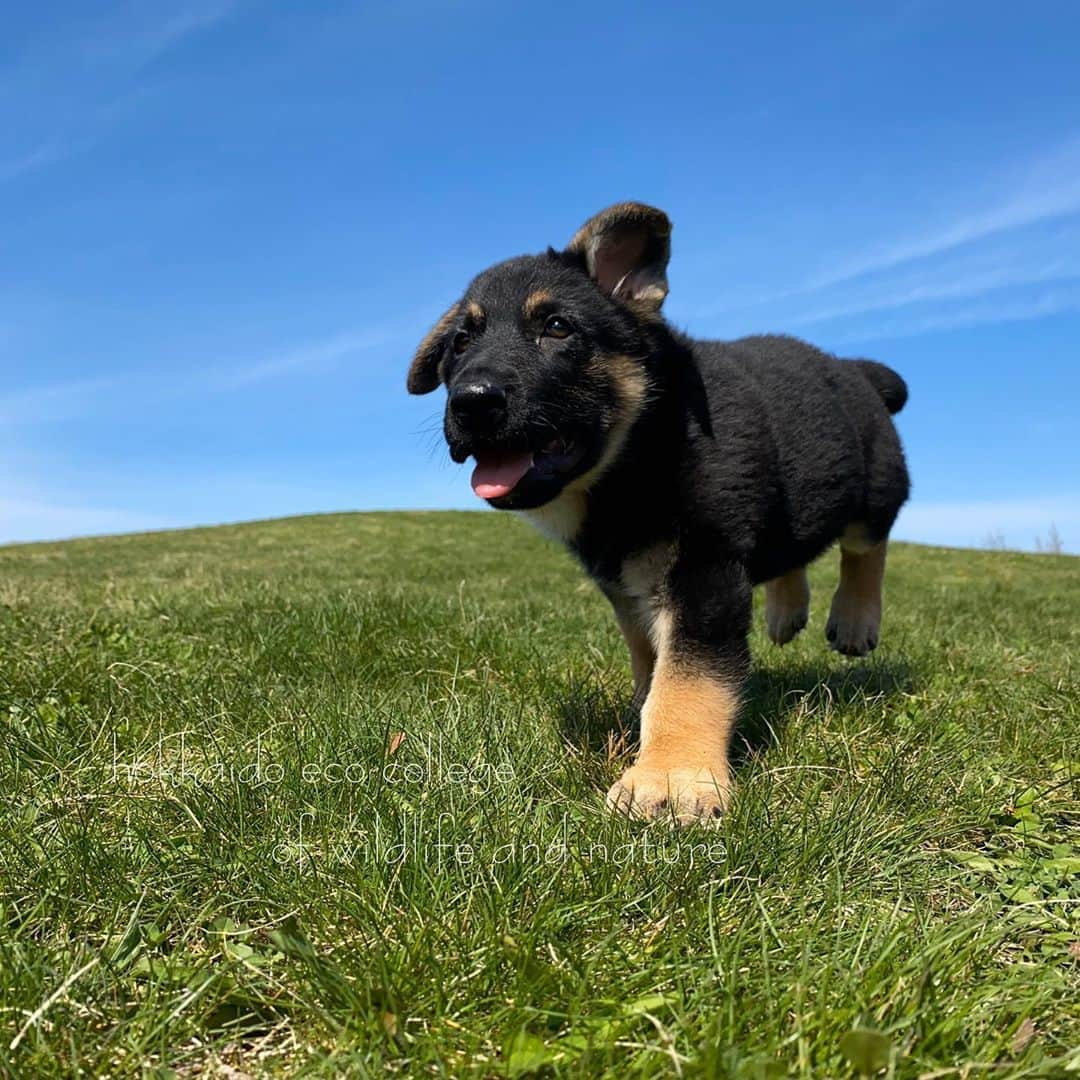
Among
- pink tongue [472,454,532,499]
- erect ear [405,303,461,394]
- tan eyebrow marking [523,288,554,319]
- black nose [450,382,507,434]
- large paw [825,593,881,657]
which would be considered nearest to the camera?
black nose [450,382,507,434]

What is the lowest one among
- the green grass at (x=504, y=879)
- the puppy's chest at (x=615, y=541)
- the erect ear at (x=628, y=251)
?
the green grass at (x=504, y=879)

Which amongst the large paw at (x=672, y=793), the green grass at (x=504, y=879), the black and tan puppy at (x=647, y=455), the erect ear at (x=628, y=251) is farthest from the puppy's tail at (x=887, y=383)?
the large paw at (x=672, y=793)

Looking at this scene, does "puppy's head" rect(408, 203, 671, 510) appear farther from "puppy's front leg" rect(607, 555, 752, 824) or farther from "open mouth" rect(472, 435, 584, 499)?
"puppy's front leg" rect(607, 555, 752, 824)

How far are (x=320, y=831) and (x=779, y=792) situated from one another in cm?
138

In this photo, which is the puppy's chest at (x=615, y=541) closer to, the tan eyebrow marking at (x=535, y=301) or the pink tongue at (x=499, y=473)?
the pink tongue at (x=499, y=473)

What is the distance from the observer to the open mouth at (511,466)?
3.21m

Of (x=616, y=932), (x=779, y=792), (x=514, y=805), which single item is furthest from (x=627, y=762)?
(x=616, y=932)

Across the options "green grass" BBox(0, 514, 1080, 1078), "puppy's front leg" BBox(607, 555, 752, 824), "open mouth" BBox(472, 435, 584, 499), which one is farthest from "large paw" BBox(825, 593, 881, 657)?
"open mouth" BBox(472, 435, 584, 499)

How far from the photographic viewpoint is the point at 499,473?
3.22 metres

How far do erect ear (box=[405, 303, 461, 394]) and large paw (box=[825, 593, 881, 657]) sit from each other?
2.54m

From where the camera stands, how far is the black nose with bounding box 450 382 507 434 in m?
3.07

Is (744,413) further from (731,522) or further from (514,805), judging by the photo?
(514,805)

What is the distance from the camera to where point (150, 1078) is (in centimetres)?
Result: 156

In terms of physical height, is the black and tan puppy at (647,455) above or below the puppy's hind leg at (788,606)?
above
